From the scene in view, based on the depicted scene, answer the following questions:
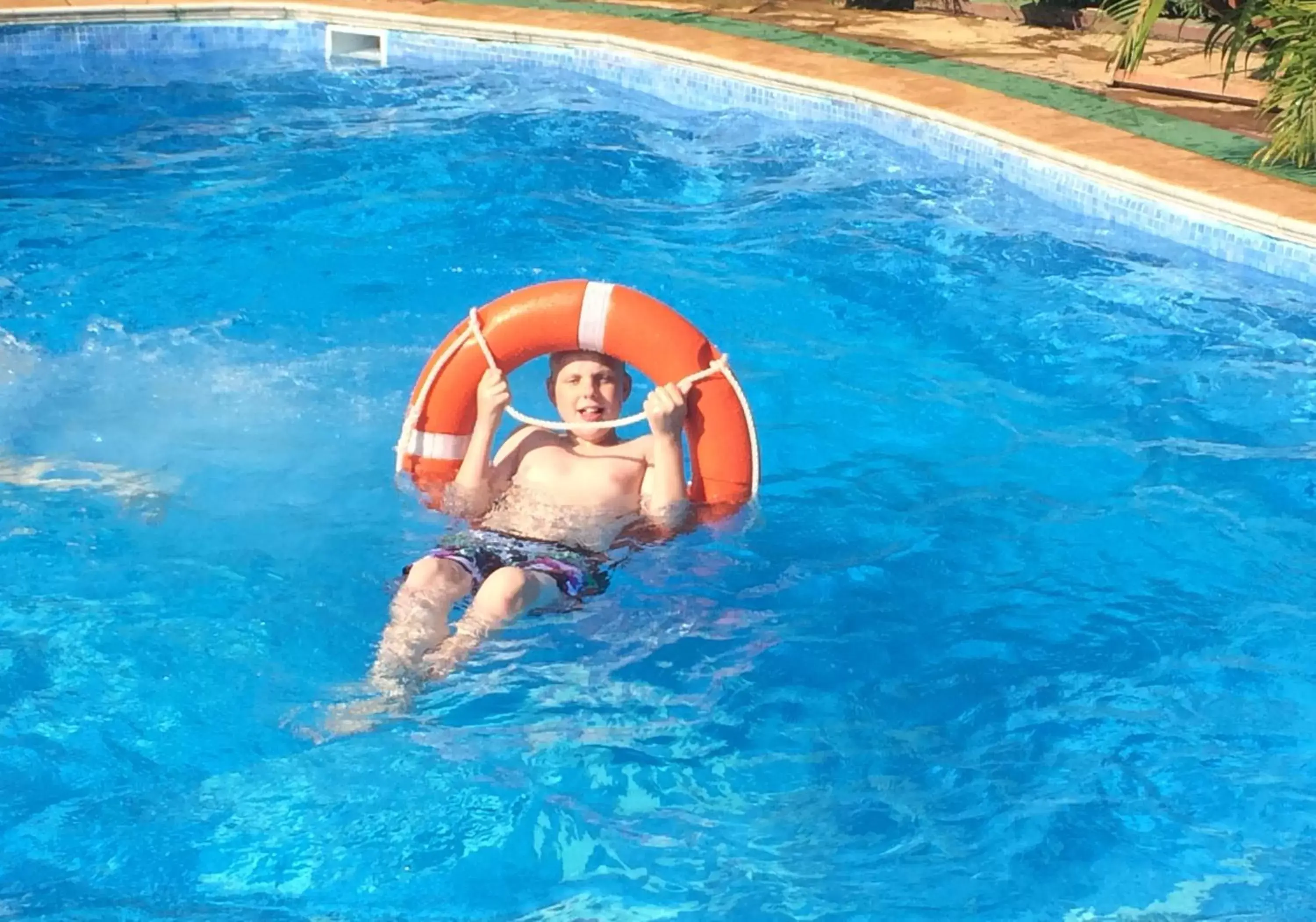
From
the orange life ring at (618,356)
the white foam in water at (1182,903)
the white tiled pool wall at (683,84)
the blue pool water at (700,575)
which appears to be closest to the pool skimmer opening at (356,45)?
the white tiled pool wall at (683,84)

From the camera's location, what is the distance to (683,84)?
901cm

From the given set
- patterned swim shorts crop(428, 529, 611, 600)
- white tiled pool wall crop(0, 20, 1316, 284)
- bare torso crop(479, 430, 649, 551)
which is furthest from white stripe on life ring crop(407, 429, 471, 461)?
white tiled pool wall crop(0, 20, 1316, 284)

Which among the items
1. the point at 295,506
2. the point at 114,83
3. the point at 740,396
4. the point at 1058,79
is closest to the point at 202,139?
the point at 114,83

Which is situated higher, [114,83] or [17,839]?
[114,83]

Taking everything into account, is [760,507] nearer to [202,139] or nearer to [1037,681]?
[1037,681]

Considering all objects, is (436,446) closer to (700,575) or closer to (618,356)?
(618,356)

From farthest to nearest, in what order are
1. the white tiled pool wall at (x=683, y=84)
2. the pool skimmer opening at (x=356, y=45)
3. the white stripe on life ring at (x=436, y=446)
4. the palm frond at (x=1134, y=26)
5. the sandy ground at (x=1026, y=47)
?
1. the pool skimmer opening at (x=356, y=45)
2. the sandy ground at (x=1026, y=47)
3. the palm frond at (x=1134, y=26)
4. the white tiled pool wall at (x=683, y=84)
5. the white stripe on life ring at (x=436, y=446)

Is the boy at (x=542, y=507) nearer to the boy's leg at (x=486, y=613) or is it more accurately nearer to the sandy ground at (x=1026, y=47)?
the boy's leg at (x=486, y=613)

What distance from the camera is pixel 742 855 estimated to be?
3543 mm

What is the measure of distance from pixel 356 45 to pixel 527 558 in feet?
21.5

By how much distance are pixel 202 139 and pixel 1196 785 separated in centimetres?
641

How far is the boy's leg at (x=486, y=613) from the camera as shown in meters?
3.84

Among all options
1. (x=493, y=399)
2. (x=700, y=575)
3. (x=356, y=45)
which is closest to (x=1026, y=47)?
(x=356, y=45)

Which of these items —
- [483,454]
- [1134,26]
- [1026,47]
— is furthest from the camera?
[1026,47]
